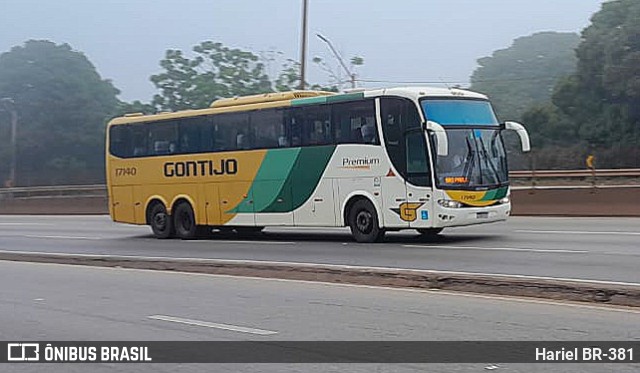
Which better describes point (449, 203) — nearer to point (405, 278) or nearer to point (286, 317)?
point (405, 278)

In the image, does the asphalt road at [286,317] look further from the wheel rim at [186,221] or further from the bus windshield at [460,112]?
the wheel rim at [186,221]

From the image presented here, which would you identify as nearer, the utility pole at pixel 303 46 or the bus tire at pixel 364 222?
the bus tire at pixel 364 222

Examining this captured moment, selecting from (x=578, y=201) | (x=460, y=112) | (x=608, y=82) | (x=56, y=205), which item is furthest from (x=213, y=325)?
(x=56, y=205)

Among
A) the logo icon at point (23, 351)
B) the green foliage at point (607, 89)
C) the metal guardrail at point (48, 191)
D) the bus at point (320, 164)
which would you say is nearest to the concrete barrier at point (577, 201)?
the bus at point (320, 164)

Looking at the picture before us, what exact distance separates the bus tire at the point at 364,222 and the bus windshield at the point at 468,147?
186 cm

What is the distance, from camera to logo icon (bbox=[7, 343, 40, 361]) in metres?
9.10

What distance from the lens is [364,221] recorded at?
68.3 feet

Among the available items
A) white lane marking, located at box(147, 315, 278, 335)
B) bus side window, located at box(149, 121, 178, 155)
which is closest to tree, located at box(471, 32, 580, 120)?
bus side window, located at box(149, 121, 178, 155)

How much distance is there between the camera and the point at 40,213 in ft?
155

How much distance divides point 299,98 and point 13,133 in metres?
43.4

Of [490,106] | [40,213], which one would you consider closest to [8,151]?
[40,213]

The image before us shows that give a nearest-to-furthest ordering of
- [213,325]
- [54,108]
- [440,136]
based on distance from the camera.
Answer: [213,325], [440,136], [54,108]

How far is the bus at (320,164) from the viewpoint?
19.7m

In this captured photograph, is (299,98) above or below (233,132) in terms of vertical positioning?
above
